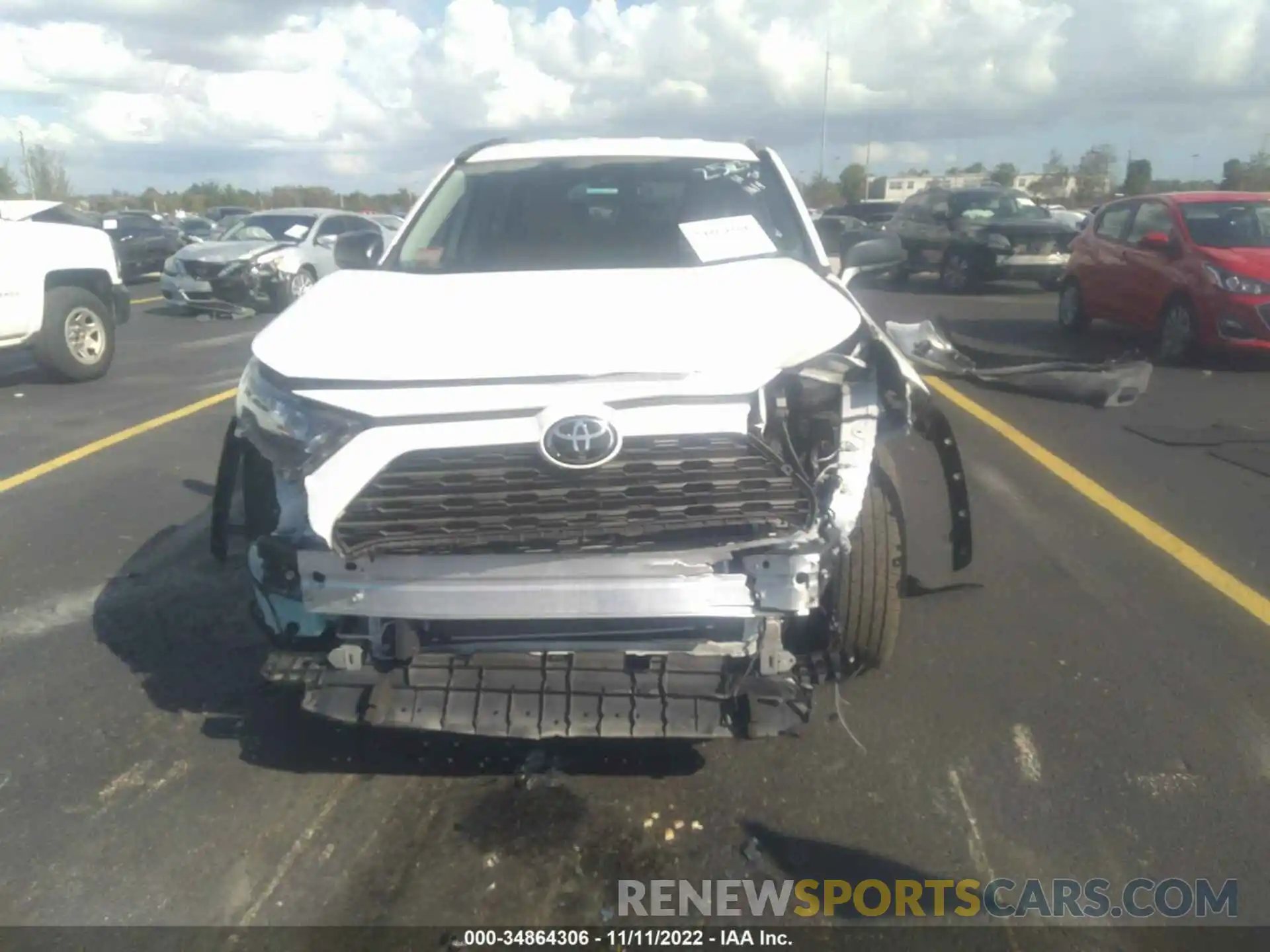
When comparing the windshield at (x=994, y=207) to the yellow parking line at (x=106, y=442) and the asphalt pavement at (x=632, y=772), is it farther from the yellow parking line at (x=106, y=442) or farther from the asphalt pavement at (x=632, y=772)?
the asphalt pavement at (x=632, y=772)

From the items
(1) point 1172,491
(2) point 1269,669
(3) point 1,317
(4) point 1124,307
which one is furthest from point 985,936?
(4) point 1124,307

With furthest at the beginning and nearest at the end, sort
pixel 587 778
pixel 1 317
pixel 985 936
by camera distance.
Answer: pixel 1 317, pixel 587 778, pixel 985 936

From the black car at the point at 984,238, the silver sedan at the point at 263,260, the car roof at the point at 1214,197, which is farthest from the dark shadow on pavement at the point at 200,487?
the black car at the point at 984,238

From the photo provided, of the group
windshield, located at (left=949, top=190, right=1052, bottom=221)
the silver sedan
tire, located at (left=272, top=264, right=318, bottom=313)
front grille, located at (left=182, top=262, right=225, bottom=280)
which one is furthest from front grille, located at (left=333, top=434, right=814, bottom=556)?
windshield, located at (left=949, top=190, right=1052, bottom=221)

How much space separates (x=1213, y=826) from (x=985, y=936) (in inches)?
34.0

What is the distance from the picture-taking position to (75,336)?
9938mm

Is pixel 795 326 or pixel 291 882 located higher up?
pixel 795 326

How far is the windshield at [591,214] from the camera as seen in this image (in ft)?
14.4

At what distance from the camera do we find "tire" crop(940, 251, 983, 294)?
16797 millimetres

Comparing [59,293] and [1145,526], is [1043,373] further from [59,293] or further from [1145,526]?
[59,293]

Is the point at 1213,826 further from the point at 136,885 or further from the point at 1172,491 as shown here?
the point at 1172,491

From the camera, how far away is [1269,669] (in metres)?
3.86

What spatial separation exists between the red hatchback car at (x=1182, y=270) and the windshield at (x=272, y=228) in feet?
35.9

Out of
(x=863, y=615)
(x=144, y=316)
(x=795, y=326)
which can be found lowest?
(x=144, y=316)
